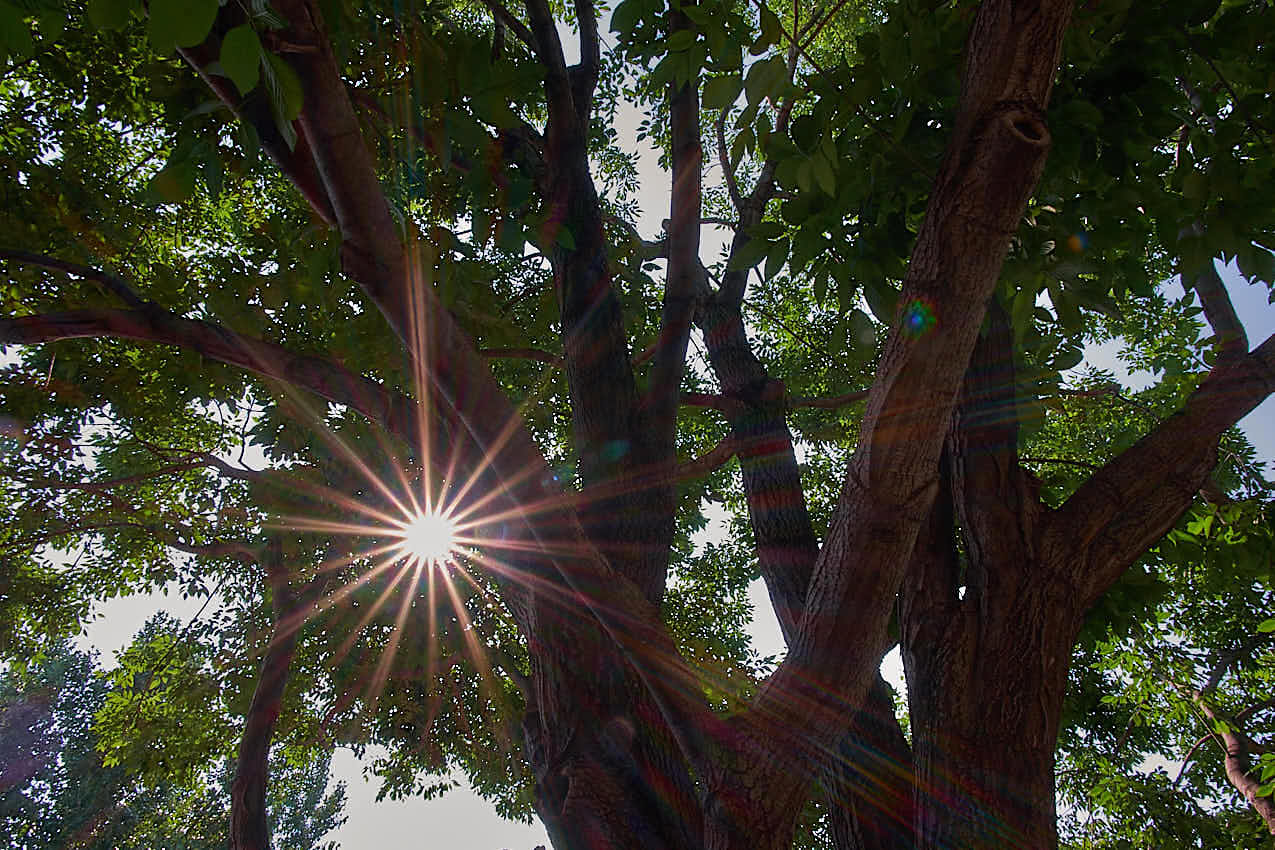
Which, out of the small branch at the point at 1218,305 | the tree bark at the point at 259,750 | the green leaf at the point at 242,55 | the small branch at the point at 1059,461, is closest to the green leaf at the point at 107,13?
the green leaf at the point at 242,55

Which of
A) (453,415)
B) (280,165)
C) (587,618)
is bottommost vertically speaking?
(587,618)

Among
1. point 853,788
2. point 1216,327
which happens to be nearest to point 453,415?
point 853,788

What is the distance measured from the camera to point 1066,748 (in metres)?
6.68

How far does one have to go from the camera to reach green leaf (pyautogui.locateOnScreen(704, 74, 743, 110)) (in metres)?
1.50

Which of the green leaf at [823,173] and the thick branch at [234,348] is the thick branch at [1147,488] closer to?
the green leaf at [823,173]

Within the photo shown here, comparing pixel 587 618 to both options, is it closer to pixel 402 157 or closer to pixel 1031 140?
pixel 402 157

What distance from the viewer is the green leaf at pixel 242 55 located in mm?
937

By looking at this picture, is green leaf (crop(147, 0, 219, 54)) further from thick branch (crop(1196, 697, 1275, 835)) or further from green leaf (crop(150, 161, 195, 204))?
thick branch (crop(1196, 697, 1275, 835))

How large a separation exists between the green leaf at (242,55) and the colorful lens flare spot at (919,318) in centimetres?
139

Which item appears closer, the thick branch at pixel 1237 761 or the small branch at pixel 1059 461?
the small branch at pixel 1059 461

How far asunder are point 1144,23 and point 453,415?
2303 millimetres

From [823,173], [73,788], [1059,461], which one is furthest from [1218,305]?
[73,788]

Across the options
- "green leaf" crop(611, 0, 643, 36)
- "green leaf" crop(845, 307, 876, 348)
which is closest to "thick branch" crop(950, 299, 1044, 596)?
"green leaf" crop(845, 307, 876, 348)

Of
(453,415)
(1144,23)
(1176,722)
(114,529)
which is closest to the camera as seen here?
(453,415)
